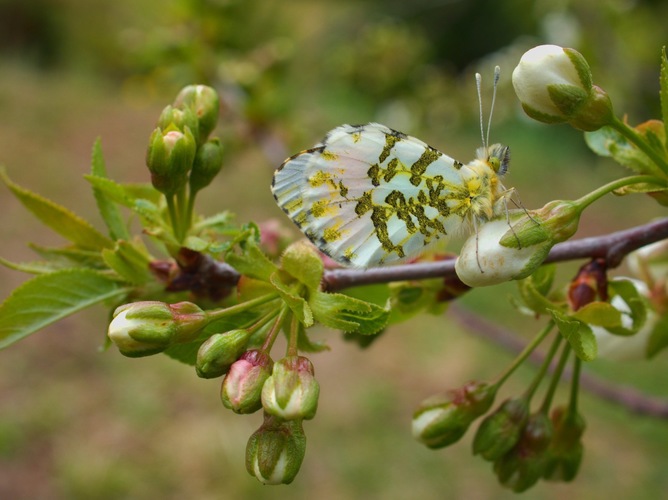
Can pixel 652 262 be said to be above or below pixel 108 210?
below

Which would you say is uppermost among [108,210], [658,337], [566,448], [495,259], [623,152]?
[108,210]

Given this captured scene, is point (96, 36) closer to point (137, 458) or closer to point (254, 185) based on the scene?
point (254, 185)

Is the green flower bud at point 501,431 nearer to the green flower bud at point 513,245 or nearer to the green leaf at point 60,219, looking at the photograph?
the green flower bud at point 513,245

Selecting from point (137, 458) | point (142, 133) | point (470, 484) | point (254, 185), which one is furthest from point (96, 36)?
point (470, 484)

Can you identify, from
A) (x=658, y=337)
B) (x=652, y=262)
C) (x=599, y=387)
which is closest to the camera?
(x=658, y=337)

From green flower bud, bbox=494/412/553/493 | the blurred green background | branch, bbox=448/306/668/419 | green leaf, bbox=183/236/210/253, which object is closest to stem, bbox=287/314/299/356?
green leaf, bbox=183/236/210/253

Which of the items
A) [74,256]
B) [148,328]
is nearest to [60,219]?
[74,256]

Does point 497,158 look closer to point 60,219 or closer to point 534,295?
point 534,295

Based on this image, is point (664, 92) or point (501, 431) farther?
point (501, 431)

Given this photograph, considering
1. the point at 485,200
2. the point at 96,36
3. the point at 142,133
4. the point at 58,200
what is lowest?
the point at 485,200
